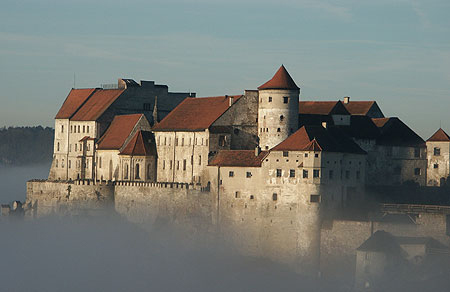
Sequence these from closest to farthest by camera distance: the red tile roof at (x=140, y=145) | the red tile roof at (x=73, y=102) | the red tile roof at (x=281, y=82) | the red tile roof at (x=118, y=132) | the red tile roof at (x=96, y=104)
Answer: the red tile roof at (x=281, y=82)
the red tile roof at (x=140, y=145)
the red tile roof at (x=118, y=132)
the red tile roof at (x=96, y=104)
the red tile roof at (x=73, y=102)

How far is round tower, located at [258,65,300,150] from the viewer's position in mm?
121875

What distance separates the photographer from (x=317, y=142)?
114 metres

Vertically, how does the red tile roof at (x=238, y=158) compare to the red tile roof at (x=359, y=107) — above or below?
below

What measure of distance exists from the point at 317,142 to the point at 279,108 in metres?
9.06

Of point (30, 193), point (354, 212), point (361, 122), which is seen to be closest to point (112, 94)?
point (30, 193)

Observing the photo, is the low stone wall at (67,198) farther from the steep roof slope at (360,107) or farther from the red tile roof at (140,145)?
the steep roof slope at (360,107)

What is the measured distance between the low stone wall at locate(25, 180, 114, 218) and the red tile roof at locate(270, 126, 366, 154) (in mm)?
26146

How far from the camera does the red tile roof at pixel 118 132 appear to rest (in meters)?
138

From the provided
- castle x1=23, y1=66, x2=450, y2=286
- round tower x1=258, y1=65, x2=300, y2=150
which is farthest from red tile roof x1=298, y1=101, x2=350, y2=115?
round tower x1=258, y1=65, x2=300, y2=150

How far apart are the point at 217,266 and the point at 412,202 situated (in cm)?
2053

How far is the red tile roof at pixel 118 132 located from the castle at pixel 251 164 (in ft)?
0.56

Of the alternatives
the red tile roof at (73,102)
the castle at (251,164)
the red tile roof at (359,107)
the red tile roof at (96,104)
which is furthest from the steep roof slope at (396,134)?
the red tile roof at (73,102)

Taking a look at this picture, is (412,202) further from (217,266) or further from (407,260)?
(217,266)

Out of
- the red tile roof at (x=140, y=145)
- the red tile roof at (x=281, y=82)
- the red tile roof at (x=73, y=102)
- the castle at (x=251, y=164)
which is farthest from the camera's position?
the red tile roof at (x=73, y=102)
